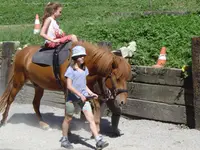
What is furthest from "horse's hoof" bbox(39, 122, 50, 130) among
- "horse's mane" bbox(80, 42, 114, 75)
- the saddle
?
"horse's mane" bbox(80, 42, 114, 75)

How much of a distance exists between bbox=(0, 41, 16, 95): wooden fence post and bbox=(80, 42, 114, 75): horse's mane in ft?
12.8

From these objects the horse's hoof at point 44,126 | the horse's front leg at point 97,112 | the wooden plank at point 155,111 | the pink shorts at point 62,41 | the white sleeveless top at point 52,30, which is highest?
the white sleeveless top at point 52,30

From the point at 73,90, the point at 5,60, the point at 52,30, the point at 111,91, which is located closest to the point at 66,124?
the point at 73,90

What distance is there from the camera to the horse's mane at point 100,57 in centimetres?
748

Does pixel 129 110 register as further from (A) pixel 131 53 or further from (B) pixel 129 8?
(B) pixel 129 8

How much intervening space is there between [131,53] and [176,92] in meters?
1.45

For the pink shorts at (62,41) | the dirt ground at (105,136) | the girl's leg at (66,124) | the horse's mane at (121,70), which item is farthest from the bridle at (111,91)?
the pink shorts at (62,41)

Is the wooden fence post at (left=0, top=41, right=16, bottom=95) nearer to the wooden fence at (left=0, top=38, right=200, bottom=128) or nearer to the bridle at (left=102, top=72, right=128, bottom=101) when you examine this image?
the wooden fence at (left=0, top=38, right=200, bottom=128)

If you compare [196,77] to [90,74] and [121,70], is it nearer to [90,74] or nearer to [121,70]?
[121,70]

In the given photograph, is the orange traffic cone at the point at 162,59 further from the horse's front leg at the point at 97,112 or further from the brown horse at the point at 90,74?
the horse's front leg at the point at 97,112

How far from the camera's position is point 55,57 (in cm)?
807

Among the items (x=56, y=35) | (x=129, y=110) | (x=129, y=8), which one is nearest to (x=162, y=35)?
(x=129, y=110)

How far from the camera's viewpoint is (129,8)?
21625mm

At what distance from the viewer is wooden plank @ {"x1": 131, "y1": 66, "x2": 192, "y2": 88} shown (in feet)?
27.0
